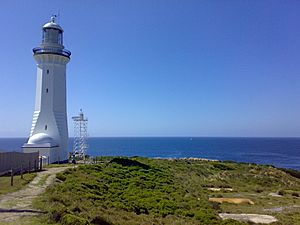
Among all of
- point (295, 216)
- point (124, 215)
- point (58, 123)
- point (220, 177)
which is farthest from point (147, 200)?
point (220, 177)

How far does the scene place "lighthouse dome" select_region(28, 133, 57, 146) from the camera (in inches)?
1230

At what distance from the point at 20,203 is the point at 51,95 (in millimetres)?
21560

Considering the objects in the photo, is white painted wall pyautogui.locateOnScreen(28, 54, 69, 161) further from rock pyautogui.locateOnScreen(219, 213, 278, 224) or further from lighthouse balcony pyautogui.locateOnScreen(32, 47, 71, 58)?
rock pyautogui.locateOnScreen(219, 213, 278, 224)

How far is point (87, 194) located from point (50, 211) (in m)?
5.17

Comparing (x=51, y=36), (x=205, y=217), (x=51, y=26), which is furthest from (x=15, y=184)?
(x=51, y=26)

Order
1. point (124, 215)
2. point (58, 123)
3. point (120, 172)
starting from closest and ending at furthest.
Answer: point (124, 215)
point (120, 172)
point (58, 123)

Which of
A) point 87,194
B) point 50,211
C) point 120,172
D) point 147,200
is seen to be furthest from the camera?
point 120,172

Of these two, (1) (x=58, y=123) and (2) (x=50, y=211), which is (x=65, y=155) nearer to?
(1) (x=58, y=123)

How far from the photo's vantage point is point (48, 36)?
33.9m

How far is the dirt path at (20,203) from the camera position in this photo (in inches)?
404

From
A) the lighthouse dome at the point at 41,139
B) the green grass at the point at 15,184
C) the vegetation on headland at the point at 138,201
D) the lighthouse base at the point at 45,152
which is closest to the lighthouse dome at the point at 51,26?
the lighthouse dome at the point at 41,139

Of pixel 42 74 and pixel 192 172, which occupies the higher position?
pixel 42 74

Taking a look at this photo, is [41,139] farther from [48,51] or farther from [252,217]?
[252,217]

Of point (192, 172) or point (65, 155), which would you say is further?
point (192, 172)
